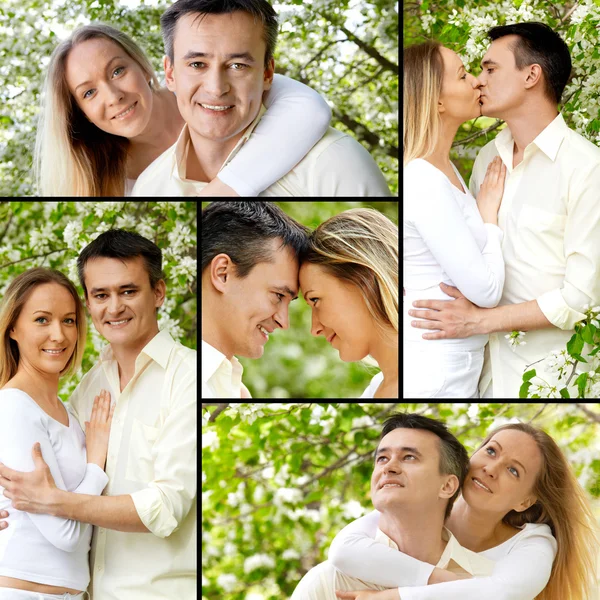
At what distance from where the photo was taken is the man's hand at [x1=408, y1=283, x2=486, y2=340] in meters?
3.44

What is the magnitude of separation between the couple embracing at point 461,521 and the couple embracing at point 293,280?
300 mm

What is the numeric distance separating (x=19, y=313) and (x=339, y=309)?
1.22 meters

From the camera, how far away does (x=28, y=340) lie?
346cm

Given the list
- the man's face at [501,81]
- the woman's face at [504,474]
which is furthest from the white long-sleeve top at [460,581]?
the man's face at [501,81]

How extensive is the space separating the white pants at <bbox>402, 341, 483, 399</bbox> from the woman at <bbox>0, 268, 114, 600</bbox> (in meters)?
1.17

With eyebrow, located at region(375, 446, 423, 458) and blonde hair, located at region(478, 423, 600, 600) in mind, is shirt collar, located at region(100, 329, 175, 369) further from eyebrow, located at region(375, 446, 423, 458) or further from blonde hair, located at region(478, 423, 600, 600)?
blonde hair, located at region(478, 423, 600, 600)

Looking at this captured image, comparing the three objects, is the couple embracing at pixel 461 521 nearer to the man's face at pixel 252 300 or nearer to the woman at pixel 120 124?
the man's face at pixel 252 300

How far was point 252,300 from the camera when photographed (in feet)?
11.5

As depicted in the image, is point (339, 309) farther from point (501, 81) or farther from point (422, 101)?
point (501, 81)

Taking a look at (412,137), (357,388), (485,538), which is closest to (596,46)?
(412,137)

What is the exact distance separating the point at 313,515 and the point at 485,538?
0.66 metres

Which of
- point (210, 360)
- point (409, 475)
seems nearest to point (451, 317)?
point (409, 475)

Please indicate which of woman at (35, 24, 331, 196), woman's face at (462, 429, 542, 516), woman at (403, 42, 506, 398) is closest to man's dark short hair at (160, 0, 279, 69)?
woman at (35, 24, 331, 196)

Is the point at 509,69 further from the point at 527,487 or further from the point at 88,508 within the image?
the point at 88,508
